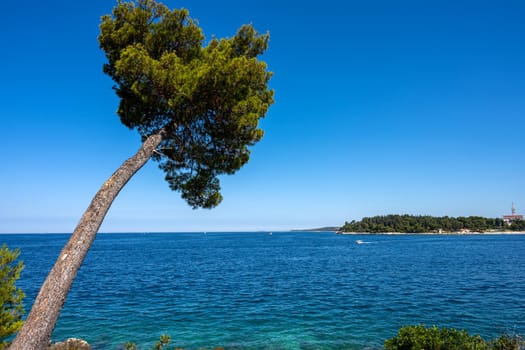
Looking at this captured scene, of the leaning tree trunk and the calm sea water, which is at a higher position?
the leaning tree trunk

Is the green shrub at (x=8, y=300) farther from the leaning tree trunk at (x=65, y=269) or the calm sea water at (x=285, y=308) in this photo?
the calm sea water at (x=285, y=308)

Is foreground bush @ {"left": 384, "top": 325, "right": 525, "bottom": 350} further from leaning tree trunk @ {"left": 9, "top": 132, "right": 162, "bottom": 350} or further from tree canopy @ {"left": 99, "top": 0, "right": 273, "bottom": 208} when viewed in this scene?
leaning tree trunk @ {"left": 9, "top": 132, "right": 162, "bottom": 350}

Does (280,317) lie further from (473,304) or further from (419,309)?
(473,304)

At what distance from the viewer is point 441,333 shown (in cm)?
1008

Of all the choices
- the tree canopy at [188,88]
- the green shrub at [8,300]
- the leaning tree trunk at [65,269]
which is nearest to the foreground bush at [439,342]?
the tree canopy at [188,88]

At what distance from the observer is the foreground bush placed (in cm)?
944

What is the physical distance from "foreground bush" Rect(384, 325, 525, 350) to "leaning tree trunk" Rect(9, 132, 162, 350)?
9.68 meters

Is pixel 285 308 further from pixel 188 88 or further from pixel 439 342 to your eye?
pixel 188 88

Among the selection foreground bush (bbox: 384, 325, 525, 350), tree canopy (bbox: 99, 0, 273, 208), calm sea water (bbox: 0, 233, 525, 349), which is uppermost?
tree canopy (bbox: 99, 0, 273, 208)

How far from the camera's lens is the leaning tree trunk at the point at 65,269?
265 inches

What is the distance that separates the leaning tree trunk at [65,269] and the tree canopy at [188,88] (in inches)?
69.9

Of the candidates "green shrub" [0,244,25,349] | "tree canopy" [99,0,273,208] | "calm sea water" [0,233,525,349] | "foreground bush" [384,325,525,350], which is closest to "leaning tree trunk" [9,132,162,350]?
"tree canopy" [99,0,273,208]

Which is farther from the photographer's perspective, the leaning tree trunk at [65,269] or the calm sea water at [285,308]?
the calm sea water at [285,308]

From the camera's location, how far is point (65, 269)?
24.4 feet
